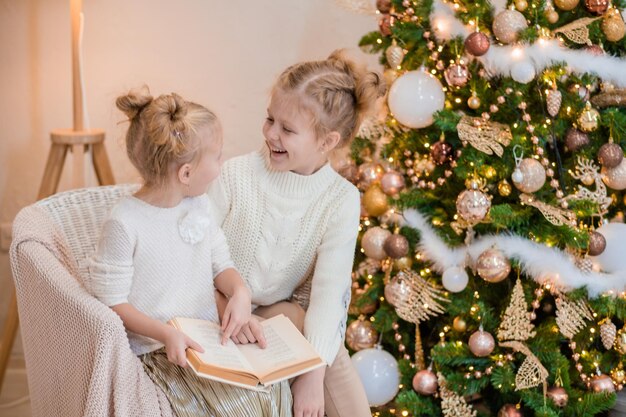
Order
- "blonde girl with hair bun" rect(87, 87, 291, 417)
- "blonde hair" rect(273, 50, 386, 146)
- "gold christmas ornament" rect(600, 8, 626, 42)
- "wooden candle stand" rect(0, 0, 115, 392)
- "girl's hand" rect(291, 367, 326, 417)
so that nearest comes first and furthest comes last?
"blonde girl with hair bun" rect(87, 87, 291, 417)
"girl's hand" rect(291, 367, 326, 417)
"blonde hair" rect(273, 50, 386, 146)
"gold christmas ornament" rect(600, 8, 626, 42)
"wooden candle stand" rect(0, 0, 115, 392)

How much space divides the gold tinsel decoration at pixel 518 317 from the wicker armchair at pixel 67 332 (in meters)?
0.85

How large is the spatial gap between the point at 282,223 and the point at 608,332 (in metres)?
0.81

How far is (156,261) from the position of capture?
4.75 ft

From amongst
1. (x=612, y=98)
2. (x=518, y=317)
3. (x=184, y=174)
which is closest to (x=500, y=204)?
(x=518, y=317)

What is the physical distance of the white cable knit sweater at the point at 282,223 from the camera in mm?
1692

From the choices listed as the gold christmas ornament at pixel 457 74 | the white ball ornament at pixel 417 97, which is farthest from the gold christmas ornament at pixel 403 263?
the gold christmas ornament at pixel 457 74

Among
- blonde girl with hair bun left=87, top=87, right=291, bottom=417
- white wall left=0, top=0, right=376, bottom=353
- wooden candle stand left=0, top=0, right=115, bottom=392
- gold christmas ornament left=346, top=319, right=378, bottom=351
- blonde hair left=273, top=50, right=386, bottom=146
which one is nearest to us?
blonde girl with hair bun left=87, top=87, right=291, bottom=417

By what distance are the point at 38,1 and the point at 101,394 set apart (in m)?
1.53

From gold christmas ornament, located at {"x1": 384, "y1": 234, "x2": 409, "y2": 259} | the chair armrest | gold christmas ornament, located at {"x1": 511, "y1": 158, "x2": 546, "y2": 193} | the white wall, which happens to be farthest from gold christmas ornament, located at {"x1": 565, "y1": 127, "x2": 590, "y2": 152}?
the chair armrest

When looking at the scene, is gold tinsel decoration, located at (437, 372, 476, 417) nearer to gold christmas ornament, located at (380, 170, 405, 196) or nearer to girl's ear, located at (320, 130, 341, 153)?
gold christmas ornament, located at (380, 170, 405, 196)

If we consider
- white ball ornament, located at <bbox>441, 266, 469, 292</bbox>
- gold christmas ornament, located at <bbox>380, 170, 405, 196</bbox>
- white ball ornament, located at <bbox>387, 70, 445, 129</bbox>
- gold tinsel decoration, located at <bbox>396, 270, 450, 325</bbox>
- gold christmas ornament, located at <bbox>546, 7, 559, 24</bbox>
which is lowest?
gold tinsel decoration, located at <bbox>396, 270, 450, 325</bbox>

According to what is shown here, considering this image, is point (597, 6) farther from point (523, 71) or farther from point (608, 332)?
point (608, 332)

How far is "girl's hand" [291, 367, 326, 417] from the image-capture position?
149cm

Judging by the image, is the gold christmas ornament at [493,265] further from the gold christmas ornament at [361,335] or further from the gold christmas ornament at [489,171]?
the gold christmas ornament at [361,335]
